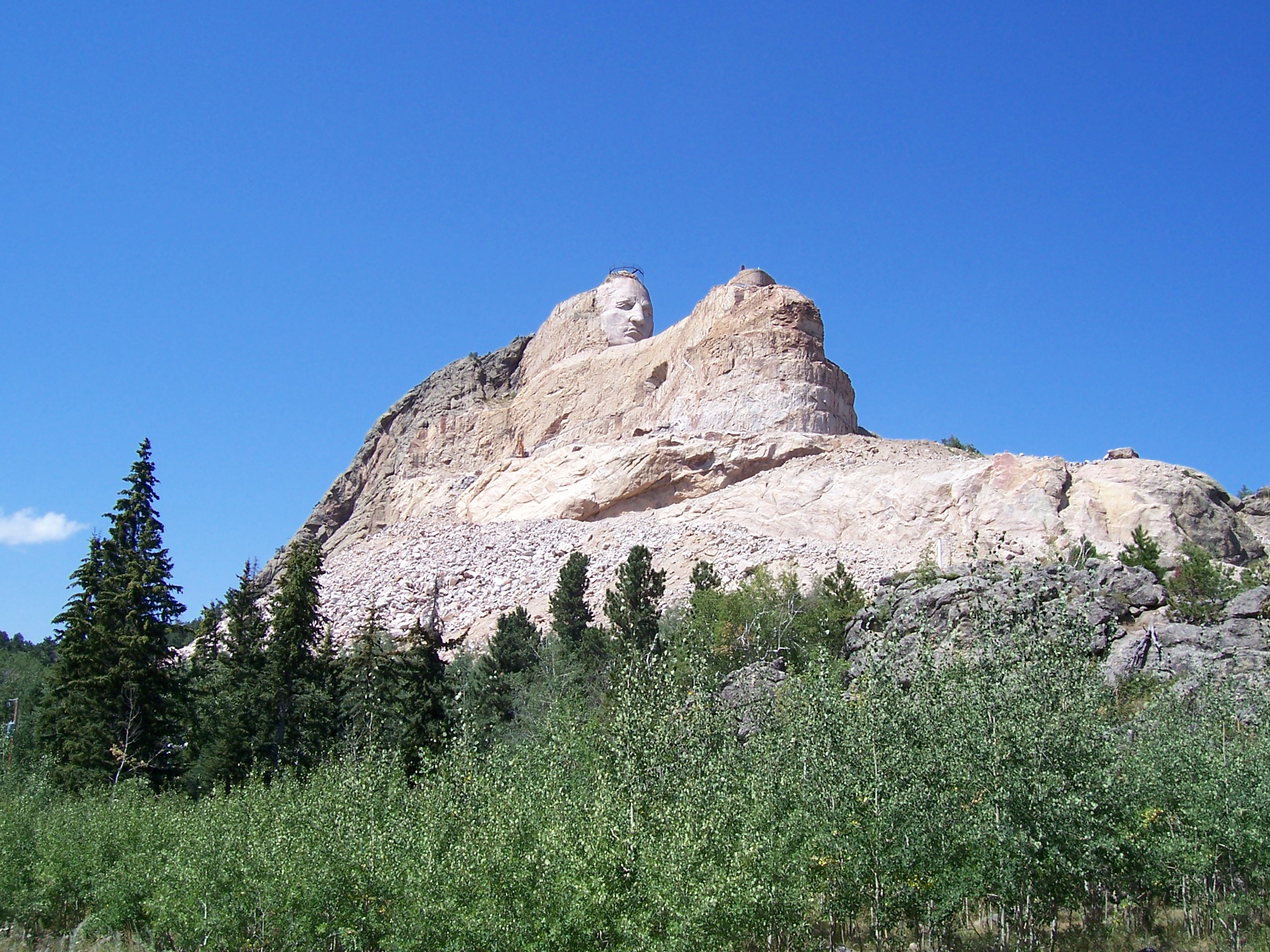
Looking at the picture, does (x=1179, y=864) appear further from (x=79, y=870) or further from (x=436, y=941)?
(x=79, y=870)

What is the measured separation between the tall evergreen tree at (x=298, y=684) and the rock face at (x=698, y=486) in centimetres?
2503

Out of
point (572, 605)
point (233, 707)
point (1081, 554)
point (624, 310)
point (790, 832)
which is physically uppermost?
point (624, 310)

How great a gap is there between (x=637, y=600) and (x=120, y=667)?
21418 mm

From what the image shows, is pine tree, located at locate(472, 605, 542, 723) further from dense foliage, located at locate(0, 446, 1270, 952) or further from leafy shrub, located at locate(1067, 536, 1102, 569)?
leafy shrub, located at locate(1067, 536, 1102, 569)

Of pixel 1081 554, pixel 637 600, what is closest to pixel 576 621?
pixel 637 600

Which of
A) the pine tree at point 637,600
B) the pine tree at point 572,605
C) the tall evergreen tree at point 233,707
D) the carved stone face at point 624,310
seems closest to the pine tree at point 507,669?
the pine tree at point 572,605

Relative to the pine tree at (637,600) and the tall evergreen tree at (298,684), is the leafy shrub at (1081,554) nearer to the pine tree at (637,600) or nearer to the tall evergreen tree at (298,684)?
the pine tree at (637,600)

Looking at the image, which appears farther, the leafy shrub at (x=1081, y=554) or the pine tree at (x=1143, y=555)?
the pine tree at (x=1143, y=555)

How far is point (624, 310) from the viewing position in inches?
3969

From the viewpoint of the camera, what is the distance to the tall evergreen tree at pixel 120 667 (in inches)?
1309

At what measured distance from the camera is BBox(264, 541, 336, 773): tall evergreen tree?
113ft

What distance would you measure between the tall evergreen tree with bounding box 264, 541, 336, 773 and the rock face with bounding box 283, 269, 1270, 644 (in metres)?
25.0

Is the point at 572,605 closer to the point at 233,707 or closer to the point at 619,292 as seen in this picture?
the point at 233,707

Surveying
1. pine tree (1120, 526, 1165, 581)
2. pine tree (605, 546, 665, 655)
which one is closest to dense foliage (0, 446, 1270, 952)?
pine tree (605, 546, 665, 655)
